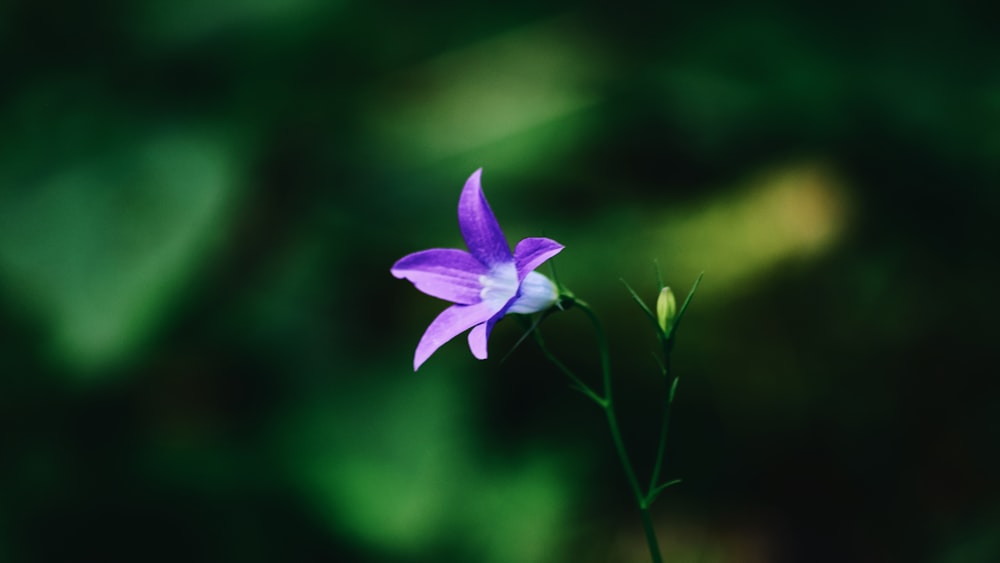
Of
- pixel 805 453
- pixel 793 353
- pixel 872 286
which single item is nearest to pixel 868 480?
pixel 805 453

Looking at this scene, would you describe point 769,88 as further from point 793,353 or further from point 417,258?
point 417,258

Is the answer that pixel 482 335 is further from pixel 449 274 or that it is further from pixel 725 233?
pixel 725 233

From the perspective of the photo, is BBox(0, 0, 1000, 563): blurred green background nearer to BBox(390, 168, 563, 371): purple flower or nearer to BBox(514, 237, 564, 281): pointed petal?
BBox(390, 168, 563, 371): purple flower

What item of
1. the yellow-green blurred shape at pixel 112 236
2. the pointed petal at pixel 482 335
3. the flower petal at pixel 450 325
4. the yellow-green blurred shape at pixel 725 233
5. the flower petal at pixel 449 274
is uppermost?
the yellow-green blurred shape at pixel 112 236

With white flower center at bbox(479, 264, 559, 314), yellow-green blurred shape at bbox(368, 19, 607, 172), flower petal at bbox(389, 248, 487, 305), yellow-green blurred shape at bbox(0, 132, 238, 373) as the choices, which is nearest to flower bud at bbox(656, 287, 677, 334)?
white flower center at bbox(479, 264, 559, 314)

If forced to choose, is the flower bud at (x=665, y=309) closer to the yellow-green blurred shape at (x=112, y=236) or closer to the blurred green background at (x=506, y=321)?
the blurred green background at (x=506, y=321)

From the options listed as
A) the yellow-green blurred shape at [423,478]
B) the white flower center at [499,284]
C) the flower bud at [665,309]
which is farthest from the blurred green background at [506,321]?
the flower bud at [665,309]
